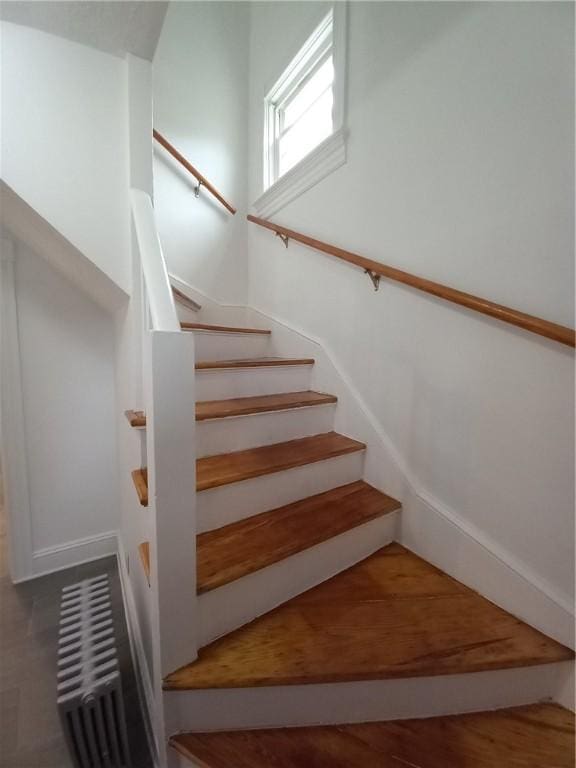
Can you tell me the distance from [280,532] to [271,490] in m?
Answer: 0.16

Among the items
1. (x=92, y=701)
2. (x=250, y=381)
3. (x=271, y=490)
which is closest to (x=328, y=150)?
(x=250, y=381)

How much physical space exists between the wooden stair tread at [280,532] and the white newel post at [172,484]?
8 cm

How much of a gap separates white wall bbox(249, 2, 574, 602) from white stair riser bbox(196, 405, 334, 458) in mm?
275

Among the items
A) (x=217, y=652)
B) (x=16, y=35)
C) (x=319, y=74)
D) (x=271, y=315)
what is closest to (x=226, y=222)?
(x=271, y=315)

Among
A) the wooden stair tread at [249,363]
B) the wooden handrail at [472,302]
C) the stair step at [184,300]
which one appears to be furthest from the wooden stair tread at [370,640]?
the stair step at [184,300]

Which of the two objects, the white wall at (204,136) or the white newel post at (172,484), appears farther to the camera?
the white wall at (204,136)

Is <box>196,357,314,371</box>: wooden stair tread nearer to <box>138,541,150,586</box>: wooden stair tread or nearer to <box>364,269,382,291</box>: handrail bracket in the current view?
<box>364,269,382,291</box>: handrail bracket

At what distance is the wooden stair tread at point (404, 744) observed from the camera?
2.39ft

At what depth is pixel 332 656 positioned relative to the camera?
31.7 inches

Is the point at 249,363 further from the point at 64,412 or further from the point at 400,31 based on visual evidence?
the point at 400,31

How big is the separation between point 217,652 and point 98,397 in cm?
159

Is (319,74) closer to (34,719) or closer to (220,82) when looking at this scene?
(220,82)

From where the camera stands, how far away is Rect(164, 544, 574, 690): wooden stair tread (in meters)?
0.77

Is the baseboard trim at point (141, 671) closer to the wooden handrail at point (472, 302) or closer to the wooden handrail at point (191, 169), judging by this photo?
the wooden handrail at point (472, 302)
